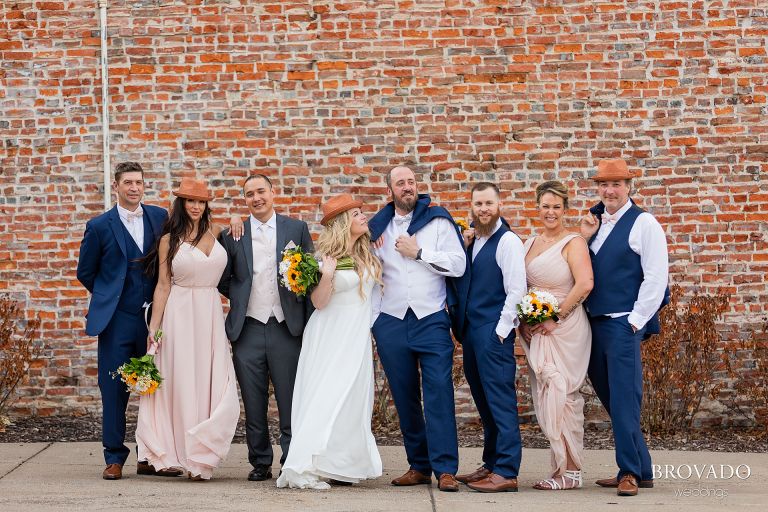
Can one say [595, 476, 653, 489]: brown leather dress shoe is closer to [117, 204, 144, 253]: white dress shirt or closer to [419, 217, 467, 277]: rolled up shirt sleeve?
[419, 217, 467, 277]: rolled up shirt sleeve

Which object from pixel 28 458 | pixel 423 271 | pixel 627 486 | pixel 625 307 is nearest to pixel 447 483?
pixel 627 486

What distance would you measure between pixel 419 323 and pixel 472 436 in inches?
104

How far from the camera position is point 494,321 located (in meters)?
6.65

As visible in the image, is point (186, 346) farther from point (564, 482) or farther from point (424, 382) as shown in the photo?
point (564, 482)

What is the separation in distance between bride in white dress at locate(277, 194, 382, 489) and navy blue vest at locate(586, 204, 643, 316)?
1.40 metres

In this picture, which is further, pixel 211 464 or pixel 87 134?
pixel 87 134

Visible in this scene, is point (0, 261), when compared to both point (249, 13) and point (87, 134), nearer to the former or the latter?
point (87, 134)

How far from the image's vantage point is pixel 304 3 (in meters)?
9.26

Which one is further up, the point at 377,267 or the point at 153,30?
the point at 153,30

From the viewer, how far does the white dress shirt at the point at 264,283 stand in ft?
22.6

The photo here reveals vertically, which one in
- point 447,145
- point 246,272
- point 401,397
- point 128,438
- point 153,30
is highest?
point 153,30

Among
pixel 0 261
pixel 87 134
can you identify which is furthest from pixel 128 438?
pixel 87 134

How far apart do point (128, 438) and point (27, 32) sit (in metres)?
3.67

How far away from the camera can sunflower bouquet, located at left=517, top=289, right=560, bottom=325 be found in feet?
21.4
